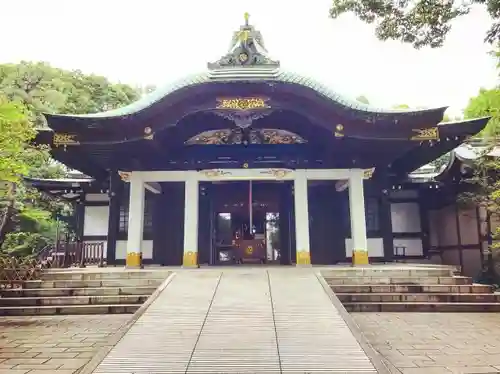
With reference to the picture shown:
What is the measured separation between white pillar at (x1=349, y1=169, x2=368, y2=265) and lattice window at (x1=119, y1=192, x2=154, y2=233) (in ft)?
21.8

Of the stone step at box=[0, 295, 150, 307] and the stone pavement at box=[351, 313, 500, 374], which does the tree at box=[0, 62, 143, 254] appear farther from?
the stone pavement at box=[351, 313, 500, 374]

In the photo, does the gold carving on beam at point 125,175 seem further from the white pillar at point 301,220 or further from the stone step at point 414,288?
the stone step at point 414,288

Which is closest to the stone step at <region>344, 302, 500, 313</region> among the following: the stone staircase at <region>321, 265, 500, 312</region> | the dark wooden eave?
the stone staircase at <region>321, 265, 500, 312</region>

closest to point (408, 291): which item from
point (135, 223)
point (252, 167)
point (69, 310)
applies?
point (252, 167)

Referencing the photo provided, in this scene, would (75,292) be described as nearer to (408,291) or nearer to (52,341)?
(52,341)

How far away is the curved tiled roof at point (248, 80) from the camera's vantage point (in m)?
10.9

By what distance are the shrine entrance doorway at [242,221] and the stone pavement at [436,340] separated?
21.4ft

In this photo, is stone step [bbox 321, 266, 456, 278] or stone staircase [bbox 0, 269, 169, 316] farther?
stone step [bbox 321, 266, 456, 278]

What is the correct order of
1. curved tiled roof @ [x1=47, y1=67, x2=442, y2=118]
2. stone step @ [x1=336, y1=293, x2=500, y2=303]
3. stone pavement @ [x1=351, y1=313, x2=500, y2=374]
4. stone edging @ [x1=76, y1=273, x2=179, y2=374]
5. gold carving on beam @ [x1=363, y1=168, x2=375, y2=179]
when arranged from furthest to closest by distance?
gold carving on beam @ [x1=363, y1=168, x2=375, y2=179] → curved tiled roof @ [x1=47, y1=67, x2=442, y2=118] → stone step @ [x1=336, y1=293, x2=500, y2=303] → stone pavement @ [x1=351, y1=313, x2=500, y2=374] → stone edging @ [x1=76, y1=273, x2=179, y2=374]

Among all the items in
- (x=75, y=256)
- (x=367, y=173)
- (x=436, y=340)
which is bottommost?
(x=436, y=340)

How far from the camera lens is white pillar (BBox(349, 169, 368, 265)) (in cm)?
1202

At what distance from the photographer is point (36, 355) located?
5.43 meters

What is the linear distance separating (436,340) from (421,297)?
2.69 m

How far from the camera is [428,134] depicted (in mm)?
11203
